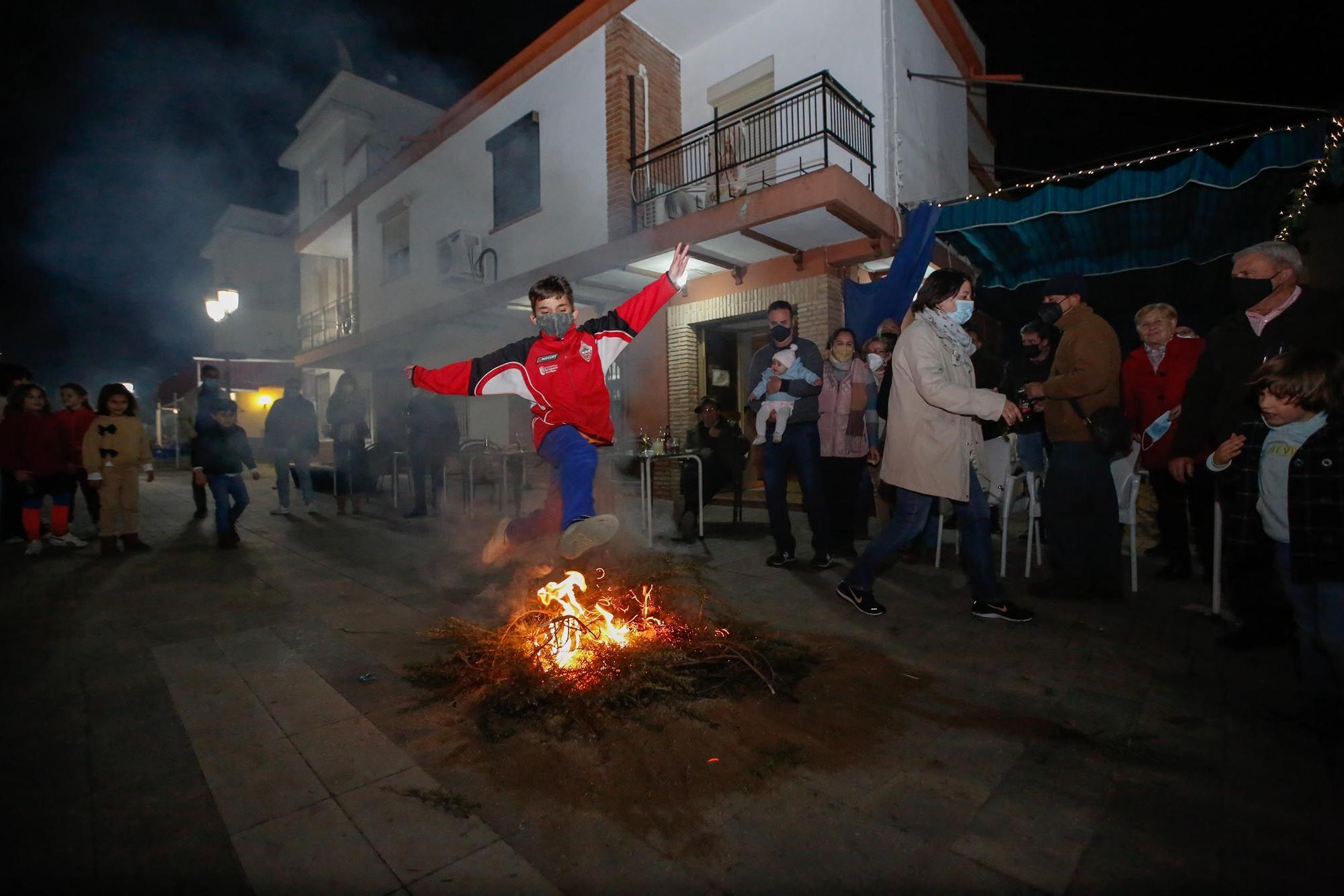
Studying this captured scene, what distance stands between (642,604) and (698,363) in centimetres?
729

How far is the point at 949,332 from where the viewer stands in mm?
3592

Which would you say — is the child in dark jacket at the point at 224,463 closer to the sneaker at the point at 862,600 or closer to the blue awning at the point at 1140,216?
the sneaker at the point at 862,600

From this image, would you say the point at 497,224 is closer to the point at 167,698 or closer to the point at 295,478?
the point at 295,478

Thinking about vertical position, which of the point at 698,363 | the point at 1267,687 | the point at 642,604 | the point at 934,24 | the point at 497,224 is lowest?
the point at 1267,687

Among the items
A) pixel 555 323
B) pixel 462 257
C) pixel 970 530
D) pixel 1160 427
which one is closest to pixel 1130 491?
pixel 1160 427

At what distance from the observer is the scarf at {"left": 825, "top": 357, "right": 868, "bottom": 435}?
5.32 metres

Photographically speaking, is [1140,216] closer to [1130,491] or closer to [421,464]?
[1130,491]

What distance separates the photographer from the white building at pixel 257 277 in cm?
2558

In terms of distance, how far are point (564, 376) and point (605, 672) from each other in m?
1.71

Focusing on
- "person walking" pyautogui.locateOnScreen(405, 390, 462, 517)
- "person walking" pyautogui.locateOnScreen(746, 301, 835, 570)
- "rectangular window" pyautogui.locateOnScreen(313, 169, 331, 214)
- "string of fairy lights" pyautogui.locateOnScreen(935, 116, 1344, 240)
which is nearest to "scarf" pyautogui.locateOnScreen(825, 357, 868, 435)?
"person walking" pyautogui.locateOnScreen(746, 301, 835, 570)

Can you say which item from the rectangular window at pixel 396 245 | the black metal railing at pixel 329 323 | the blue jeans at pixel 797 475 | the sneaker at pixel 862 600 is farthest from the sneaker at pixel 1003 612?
the black metal railing at pixel 329 323

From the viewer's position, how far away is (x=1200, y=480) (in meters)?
3.96

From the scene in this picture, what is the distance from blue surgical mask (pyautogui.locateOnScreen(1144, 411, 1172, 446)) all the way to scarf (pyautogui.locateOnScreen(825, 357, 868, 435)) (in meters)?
1.97

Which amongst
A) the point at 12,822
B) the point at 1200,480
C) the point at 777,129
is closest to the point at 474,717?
the point at 12,822
